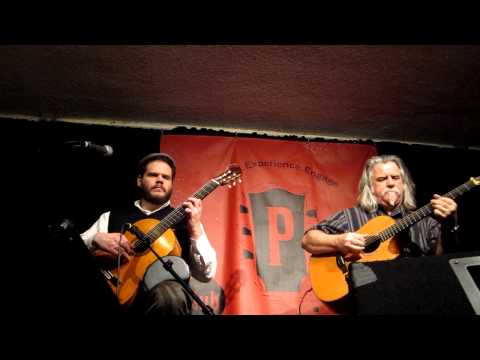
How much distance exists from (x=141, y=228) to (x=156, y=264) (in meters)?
0.30

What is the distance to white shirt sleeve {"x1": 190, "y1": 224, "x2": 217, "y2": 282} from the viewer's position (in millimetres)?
2971

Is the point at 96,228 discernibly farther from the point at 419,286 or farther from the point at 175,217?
the point at 419,286

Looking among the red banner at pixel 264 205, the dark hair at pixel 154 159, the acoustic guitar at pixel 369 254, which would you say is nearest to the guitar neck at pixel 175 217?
the red banner at pixel 264 205

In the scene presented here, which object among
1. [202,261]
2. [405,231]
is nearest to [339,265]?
[405,231]

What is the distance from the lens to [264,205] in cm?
332

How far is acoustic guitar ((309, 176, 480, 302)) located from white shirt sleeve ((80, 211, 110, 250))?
1.45m

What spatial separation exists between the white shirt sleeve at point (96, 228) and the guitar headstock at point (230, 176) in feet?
2.64

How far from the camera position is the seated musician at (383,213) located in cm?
288

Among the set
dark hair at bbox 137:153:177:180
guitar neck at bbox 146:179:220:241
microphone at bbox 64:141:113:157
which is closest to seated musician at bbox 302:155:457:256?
guitar neck at bbox 146:179:220:241

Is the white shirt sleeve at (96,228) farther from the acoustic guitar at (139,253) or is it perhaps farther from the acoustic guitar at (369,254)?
the acoustic guitar at (369,254)

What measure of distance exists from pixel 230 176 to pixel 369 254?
3.55ft

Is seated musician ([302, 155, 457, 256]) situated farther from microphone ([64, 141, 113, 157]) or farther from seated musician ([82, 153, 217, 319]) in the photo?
microphone ([64, 141, 113, 157])

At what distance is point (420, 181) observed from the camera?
11.8 feet
